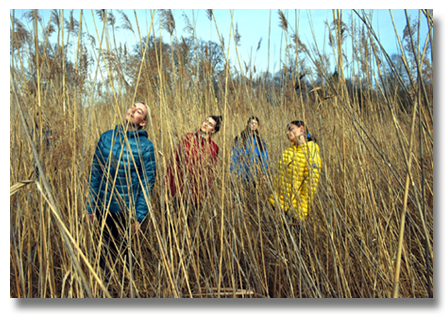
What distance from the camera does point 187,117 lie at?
45.0 inches

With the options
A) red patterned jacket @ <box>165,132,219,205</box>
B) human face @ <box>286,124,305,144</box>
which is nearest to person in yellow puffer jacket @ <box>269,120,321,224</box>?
human face @ <box>286,124,305,144</box>

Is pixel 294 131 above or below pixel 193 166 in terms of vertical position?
above

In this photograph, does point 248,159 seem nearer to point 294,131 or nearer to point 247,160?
point 247,160

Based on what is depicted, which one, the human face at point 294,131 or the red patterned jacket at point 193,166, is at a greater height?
the human face at point 294,131

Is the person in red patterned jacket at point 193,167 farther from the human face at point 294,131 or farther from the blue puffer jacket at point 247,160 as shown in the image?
the human face at point 294,131

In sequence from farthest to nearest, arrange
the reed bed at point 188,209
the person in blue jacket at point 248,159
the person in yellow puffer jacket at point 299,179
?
the person in blue jacket at point 248,159 < the person in yellow puffer jacket at point 299,179 < the reed bed at point 188,209

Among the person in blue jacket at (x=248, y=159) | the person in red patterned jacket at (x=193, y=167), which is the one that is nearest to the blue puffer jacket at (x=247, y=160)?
the person in blue jacket at (x=248, y=159)

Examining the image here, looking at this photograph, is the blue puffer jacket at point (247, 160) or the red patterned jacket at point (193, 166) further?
the blue puffer jacket at point (247, 160)

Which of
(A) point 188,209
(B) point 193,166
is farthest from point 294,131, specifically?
(A) point 188,209

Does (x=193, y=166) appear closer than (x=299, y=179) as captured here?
Yes

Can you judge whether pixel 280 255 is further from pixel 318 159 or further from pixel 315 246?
pixel 318 159

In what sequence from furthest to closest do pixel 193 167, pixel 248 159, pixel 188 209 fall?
1. pixel 248 159
2. pixel 193 167
3. pixel 188 209
